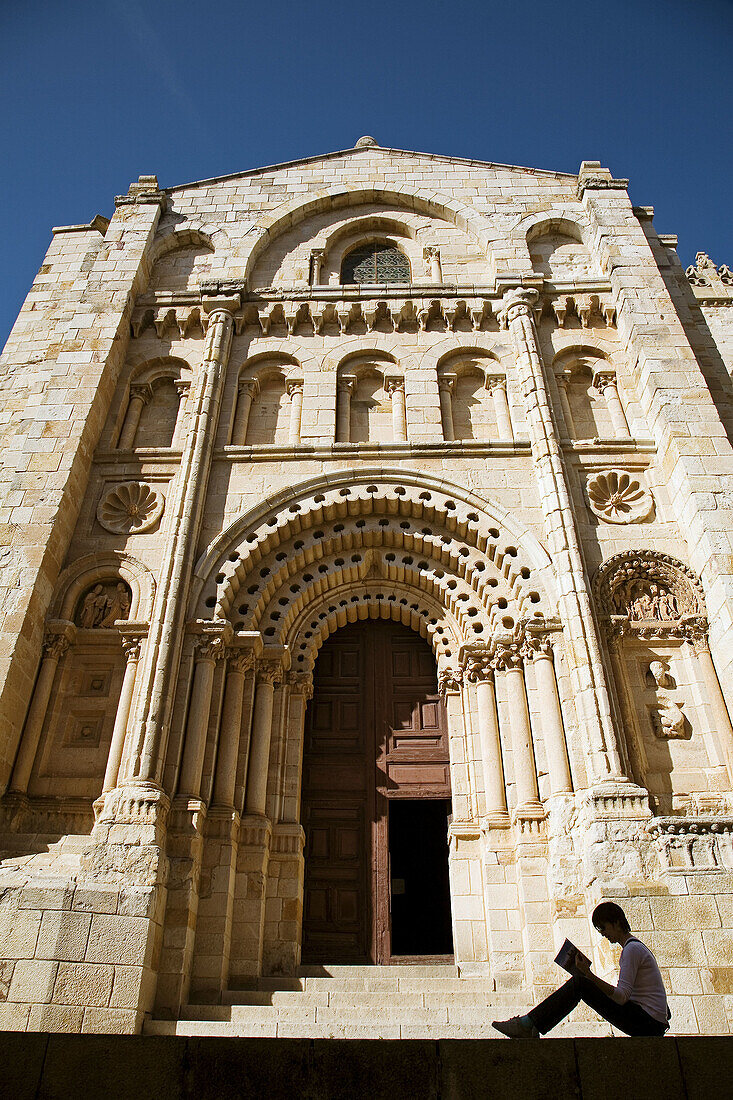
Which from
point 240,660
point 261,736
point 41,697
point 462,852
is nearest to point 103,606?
point 41,697

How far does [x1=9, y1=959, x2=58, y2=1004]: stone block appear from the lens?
7.29m

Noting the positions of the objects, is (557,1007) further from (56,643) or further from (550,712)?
(56,643)

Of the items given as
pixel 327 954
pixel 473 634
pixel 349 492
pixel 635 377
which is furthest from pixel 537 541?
pixel 327 954

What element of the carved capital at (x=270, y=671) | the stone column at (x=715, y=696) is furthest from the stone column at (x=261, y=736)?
the stone column at (x=715, y=696)

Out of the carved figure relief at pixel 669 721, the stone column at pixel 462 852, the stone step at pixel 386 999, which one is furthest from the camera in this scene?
the carved figure relief at pixel 669 721

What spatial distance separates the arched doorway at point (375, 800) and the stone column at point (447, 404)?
325 cm

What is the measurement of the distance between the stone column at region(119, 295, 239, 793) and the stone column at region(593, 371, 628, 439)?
252 inches

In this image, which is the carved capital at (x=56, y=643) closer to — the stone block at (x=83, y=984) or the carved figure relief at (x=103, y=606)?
the carved figure relief at (x=103, y=606)

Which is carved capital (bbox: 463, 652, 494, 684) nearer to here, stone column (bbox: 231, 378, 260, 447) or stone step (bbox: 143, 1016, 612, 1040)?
stone step (bbox: 143, 1016, 612, 1040)

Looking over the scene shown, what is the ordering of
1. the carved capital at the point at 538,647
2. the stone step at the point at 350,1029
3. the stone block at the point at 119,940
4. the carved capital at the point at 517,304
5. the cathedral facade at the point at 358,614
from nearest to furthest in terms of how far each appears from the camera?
the stone step at the point at 350,1029, the stone block at the point at 119,940, the cathedral facade at the point at 358,614, the carved capital at the point at 538,647, the carved capital at the point at 517,304

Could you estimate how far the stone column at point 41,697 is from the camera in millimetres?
9445

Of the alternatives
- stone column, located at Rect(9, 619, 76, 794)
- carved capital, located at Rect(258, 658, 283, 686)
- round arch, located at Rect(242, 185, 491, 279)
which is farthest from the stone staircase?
round arch, located at Rect(242, 185, 491, 279)

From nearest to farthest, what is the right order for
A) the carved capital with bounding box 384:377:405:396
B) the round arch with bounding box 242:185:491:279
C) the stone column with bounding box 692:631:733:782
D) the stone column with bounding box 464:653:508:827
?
the stone column with bounding box 692:631:733:782, the stone column with bounding box 464:653:508:827, the carved capital with bounding box 384:377:405:396, the round arch with bounding box 242:185:491:279

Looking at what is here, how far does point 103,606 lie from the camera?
35.8ft
